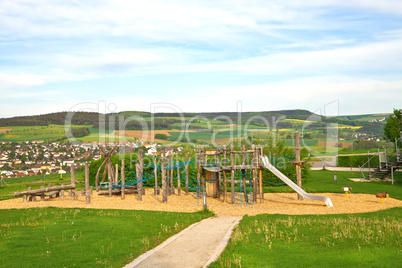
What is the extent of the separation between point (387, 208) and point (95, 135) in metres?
50.0

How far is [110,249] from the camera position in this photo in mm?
9453

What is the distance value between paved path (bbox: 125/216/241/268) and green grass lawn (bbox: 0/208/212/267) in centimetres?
39

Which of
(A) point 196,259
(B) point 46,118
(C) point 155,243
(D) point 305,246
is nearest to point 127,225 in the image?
(C) point 155,243

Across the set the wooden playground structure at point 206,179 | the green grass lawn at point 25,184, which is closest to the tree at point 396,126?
the wooden playground structure at point 206,179

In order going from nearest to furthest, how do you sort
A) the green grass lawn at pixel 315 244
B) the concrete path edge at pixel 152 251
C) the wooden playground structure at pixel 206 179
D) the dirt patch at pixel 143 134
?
the green grass lawn at pixel 315 244 → the concrete path edge at pixel 152 251 → the wooden playground structure at pixel 206 179 → the dirt patch at pixel 143 134

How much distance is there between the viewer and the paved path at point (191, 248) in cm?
823

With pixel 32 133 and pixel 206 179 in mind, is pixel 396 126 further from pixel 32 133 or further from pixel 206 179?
pixel 32 133

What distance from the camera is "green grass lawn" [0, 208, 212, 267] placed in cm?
866

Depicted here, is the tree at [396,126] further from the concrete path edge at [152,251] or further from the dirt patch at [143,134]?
the concrete path edge at [152,251]

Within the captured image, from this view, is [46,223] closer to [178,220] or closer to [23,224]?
[23,224]

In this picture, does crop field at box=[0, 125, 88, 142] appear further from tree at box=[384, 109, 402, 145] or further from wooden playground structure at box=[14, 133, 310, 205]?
tree at box=[384, 109, 402, 145]

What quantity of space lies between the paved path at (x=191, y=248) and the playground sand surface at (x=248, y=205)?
12.4ft

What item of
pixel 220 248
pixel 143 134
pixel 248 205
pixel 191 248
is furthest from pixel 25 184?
pixel 220 248

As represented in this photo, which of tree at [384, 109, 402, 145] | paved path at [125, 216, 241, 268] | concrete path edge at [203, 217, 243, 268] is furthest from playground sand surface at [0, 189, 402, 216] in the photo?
tree at [384, 109, 402, 145]
